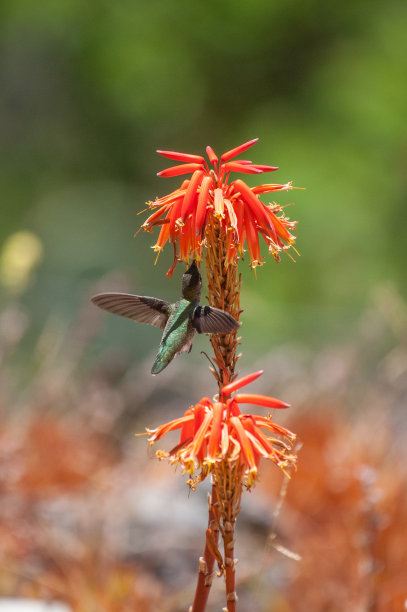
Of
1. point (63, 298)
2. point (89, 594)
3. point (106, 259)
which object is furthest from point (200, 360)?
point (89, 594)

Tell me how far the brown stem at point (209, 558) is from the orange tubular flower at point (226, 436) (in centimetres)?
6

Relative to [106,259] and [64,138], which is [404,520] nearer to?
[106,259]

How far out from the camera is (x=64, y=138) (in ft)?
48.6

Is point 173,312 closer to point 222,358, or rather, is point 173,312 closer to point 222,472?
point 222,358

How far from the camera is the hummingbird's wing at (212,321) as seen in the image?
4.53 ft

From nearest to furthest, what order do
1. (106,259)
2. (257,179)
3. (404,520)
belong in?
(404,520)
(257,179)
(106,259)

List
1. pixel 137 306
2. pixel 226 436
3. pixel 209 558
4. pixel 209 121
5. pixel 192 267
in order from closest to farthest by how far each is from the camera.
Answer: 1. pixel 226 436
2. pixel 209 558
3. pixel 192 267
4. pixel 137 306
5. pixel 209 121

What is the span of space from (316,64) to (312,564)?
38.5 ft

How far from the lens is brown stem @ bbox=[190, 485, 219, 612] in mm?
1426

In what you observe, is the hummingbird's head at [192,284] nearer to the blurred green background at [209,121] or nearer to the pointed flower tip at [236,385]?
the pointed flower tip at [236,385]

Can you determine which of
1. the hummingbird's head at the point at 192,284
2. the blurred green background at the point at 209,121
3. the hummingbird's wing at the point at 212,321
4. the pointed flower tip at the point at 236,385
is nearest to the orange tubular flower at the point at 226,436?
the pointed flower tip at the point at 236,385

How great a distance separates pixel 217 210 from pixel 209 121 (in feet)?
44.9

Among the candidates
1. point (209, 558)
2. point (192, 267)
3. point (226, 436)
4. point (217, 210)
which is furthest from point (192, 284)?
point (209, 558)

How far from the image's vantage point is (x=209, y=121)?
14.6 metres
